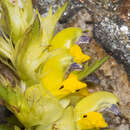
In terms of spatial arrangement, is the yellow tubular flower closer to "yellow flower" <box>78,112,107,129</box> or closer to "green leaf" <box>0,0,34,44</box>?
"yellow flower" <box>78,112,107,129</box>

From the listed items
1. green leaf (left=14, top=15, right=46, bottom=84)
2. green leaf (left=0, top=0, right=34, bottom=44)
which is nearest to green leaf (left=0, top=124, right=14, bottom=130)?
green leaf (left=14, top=15, right=46, bottom=84)

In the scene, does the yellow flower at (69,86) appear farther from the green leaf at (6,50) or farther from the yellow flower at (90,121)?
the green leaf at (6,50)

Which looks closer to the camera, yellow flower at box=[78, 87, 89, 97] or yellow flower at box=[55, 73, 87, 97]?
yellow flower at box=[55, 73, 87, 97]

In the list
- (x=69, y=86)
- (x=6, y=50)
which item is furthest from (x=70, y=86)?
(x=6, y=50)

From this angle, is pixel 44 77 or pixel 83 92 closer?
pixel 44 77

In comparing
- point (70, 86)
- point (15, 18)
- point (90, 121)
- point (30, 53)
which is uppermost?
point (15, 18)

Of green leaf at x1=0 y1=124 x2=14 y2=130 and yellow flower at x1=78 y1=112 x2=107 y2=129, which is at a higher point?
green leaf at x1=0 y1=124 x2=14 y2=130

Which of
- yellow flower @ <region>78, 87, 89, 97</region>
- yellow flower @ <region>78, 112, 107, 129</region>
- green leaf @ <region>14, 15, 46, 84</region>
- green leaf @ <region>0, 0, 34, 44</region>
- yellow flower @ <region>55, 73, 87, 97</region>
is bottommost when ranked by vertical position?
yellow flower @ <region>78, 112, 107, 129</region>

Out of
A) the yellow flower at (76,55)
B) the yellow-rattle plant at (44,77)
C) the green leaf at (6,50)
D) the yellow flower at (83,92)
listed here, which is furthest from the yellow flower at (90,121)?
the green leaf at (6,50)

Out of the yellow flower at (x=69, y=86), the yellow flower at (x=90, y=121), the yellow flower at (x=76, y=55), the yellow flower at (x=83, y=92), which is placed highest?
the yellow flower at (x=76, y=55)

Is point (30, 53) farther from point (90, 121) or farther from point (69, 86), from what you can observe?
point (90, 121)

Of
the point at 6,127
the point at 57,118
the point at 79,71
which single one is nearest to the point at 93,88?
the point at 79,71
